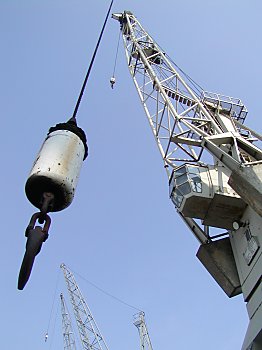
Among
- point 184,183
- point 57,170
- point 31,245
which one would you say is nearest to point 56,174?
point 57,170

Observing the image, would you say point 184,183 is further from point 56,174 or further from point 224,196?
point 56,174

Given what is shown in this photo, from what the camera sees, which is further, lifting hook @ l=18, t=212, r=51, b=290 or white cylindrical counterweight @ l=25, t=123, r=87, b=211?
white cylindrical counterweight @ l=25, t=123, r=87, b=211

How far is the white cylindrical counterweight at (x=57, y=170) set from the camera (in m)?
2.93

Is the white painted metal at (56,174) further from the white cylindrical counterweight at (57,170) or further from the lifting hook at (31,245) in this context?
the lifting hook at (31,245)

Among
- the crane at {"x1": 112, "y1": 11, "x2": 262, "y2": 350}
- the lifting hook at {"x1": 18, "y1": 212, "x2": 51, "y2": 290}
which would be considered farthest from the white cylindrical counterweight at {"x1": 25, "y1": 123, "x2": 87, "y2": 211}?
the crane at {"x1": 112, "y1": 11, "x2": 262, "y2": 350}

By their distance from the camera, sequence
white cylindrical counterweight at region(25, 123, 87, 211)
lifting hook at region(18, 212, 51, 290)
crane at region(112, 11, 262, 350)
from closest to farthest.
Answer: lifting hook at region(18, 212, 51, 290)
white cylindrical counterweight at region(25, 123, 87, 211)
crane at region(112, 11, 262, 350)

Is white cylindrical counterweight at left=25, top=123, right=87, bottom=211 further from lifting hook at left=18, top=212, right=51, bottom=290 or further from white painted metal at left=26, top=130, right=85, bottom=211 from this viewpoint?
lifting hook at left=18, top=212, right=51, bottom=290

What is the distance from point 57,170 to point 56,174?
2.0 inches

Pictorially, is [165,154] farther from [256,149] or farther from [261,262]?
[261,262]

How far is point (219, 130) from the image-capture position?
2234cm

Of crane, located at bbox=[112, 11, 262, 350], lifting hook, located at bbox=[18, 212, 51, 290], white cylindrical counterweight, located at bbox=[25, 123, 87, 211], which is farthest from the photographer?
crane, located at bbox=[112, 11, 262, 350]

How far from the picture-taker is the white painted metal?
293 cm

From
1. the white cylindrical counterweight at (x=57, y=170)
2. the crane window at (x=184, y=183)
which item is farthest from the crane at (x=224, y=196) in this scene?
the white cylindrical counterweight at (x=57, y=170)

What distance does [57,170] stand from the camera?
2.99 meters
